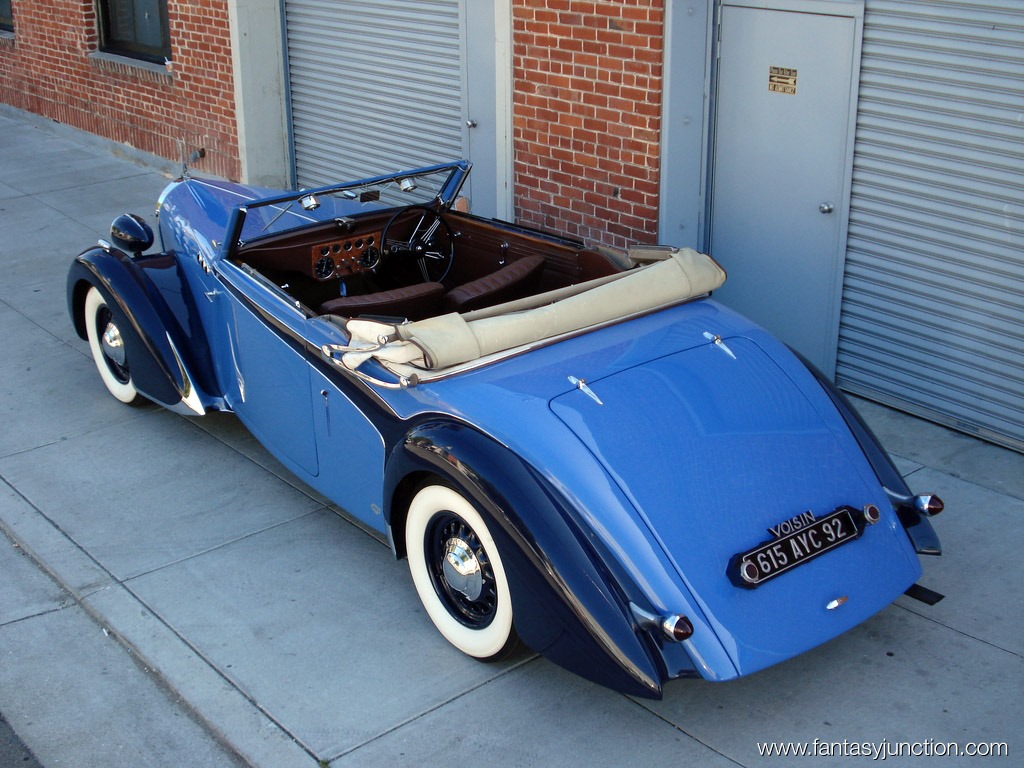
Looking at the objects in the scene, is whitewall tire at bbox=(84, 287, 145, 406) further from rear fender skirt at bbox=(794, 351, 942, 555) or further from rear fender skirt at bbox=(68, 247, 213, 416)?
rear fender skirt at bbox=(794, 351, 942, 555)

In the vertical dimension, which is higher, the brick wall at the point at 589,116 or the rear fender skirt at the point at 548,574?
the brick wall at the point at 589,116

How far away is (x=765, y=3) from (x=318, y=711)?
439cm

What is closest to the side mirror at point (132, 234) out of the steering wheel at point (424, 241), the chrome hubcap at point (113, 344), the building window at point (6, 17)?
the chrome hubcap at point (113, 344)

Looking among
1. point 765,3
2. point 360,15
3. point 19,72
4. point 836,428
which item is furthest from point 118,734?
point 19,72

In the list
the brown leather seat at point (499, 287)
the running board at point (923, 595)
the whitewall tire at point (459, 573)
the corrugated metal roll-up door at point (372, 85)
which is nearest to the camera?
the whitewall tire at point (459, 573)

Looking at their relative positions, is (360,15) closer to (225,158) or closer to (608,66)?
(225,158)

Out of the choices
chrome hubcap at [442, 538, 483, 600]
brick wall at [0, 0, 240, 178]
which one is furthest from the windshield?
brick wall at [0, 0, 240, 178]

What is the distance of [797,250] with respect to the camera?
6512mm

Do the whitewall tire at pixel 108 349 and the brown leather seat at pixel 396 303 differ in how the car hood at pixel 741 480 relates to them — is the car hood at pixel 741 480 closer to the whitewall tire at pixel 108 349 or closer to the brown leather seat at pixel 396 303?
the brown leather seat at pixel 396 303

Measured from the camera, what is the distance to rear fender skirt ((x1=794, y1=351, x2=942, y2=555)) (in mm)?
4348

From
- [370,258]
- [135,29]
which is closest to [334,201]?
[370,258]

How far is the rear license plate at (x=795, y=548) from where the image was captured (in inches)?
150
